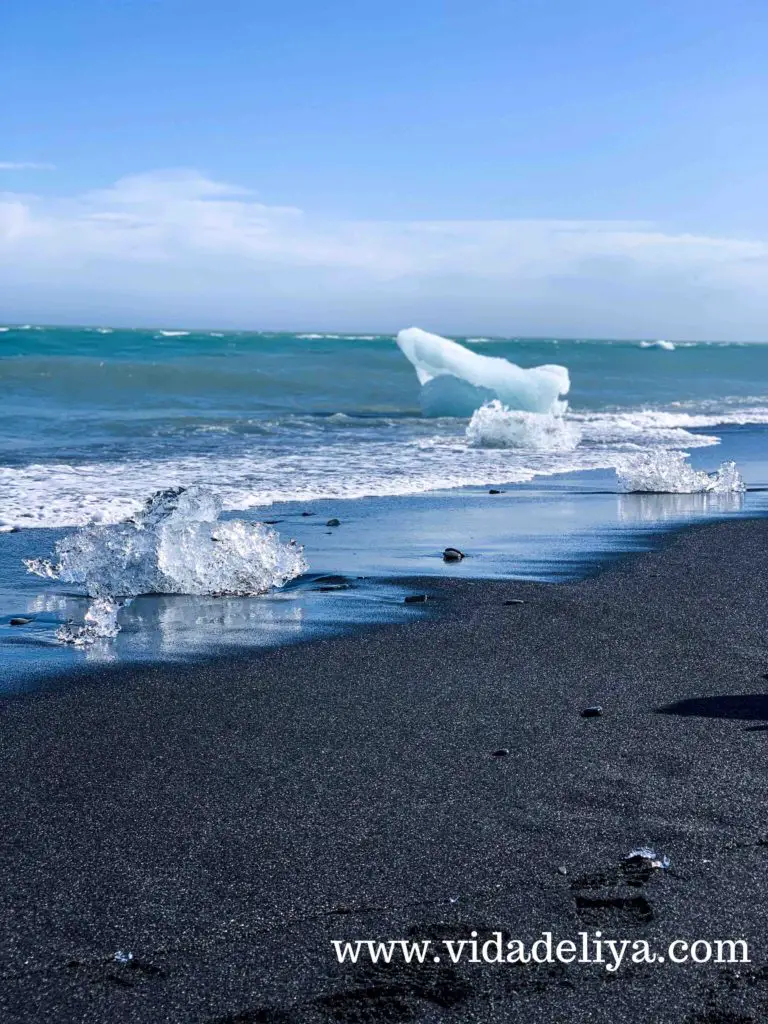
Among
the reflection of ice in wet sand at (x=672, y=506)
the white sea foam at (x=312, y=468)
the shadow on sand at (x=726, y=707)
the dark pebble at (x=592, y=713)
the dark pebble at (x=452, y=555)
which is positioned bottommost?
the dark pebble at (x=592, y=713)

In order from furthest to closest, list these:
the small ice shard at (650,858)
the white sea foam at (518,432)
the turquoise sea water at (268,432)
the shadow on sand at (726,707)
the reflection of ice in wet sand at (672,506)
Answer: the white sea foam at (518,432)
the turquoise sea water at (268,432)
the reflection of ice in wet sand at (672,506)
the shadow on sand at (726,707)
the small ice shard at (650,858)

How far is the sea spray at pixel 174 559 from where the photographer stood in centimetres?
567

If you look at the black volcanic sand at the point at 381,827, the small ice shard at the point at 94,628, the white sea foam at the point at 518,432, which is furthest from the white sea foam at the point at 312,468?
the black volcanic sand at the point at 381,827

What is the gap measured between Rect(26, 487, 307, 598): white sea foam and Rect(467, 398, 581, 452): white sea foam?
8724mm

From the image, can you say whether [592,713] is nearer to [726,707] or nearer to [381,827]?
[726,707]

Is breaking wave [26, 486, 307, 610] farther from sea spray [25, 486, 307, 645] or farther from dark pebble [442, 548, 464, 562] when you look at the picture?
dark pebble [442, 548, 464, 562]

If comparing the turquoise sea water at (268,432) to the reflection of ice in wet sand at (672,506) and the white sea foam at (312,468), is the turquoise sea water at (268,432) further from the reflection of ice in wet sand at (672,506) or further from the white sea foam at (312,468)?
the reflection of ice in wet sand at (672,506)

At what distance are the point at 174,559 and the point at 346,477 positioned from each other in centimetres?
491

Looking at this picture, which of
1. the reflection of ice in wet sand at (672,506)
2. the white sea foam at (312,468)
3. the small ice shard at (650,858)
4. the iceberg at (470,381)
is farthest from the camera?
the iceberg at (470,381)

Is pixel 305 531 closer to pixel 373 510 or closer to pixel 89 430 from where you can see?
pixel 373 510

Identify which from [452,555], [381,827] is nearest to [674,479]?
[452,555]

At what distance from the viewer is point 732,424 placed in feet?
60.1

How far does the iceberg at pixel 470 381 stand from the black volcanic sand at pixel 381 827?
1489 centimetres

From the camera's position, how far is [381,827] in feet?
9.04
